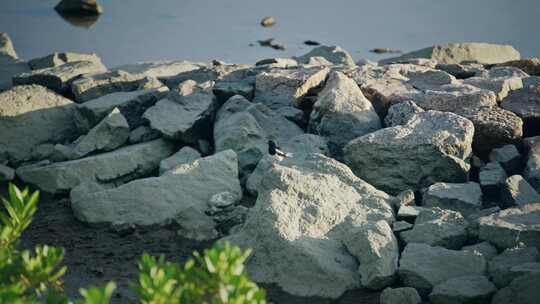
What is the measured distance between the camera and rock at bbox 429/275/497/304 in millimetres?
3963

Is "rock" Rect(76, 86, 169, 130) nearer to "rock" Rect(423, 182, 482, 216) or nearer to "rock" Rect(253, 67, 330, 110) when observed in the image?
"rock" Rect(253, 67, 330, 110)

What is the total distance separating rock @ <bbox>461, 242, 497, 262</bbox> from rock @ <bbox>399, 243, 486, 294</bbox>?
6.6 inches

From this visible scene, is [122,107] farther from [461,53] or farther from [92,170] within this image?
[461,53]

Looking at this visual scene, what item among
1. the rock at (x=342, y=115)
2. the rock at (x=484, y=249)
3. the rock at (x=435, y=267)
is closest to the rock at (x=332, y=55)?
the rock at (x=342, y=115)

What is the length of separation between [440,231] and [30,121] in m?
4.86

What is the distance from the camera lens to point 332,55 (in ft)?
36.3

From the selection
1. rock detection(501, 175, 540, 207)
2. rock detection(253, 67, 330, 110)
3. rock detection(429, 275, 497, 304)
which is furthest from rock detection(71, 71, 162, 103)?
rock detection(429, 275, 497, 304)

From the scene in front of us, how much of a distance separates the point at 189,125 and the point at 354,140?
186 centimetres

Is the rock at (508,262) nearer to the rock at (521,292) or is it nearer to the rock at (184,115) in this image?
the rock at (521,292)

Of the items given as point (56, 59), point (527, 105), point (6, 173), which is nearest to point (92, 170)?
point (6, 173)

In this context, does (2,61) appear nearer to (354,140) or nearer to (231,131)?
(231,131)

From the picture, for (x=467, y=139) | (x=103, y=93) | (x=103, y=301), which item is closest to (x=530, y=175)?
(x=467, y=139)

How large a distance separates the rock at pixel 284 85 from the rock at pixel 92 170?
1.61 m

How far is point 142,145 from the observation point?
665cm
